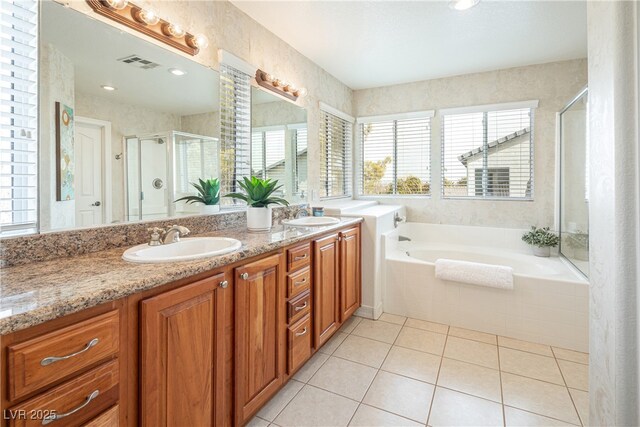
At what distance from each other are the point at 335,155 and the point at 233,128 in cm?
174

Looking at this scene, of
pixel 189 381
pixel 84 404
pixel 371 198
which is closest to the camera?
pixel 84 404

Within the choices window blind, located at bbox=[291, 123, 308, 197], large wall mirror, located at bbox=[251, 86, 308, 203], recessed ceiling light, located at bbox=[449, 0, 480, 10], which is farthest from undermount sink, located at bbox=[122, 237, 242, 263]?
recessed ceiling light, located at bbox=[449, 0, 480, 10]

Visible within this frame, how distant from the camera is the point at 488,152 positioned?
12.0 ft

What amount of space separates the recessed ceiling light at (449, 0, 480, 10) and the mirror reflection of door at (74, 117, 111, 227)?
2.33 m

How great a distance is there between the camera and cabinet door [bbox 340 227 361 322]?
8.22ft

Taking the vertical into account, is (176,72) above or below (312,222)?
above

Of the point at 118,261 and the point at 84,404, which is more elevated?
the point at 118,261

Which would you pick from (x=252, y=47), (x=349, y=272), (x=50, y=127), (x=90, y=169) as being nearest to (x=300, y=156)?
(x=252, y=47)

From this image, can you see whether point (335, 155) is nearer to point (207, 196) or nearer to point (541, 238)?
point (207, 196)

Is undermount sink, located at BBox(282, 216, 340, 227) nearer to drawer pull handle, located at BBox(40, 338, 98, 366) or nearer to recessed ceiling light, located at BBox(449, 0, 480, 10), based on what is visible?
drawer pull handle, located at BBox(40, 338, 98, 366)

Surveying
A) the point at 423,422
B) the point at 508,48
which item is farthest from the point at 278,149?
the point at 508,48

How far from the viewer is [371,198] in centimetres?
429

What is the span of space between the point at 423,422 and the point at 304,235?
1.18 meters

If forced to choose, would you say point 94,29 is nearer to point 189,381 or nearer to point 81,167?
point 81,167
